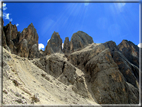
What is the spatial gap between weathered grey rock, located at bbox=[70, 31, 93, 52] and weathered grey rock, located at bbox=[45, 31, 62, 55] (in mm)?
9503

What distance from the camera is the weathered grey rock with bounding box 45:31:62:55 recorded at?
6847 centimetres

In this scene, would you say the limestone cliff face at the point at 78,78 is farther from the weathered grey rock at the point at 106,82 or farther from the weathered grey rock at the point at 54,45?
the weathered grey rock at the point at 54,45

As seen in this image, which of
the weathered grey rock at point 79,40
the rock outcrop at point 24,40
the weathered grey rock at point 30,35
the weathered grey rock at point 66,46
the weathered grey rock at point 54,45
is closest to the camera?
the rock outcrop at point 24,40

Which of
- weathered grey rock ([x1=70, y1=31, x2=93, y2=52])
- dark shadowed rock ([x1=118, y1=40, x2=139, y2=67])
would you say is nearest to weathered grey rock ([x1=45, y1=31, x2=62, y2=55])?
weathered grey rock ([x1=70, y1=31, x2=93, y2=52])

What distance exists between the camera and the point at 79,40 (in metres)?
68.6

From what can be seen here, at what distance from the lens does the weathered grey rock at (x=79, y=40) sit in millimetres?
67250

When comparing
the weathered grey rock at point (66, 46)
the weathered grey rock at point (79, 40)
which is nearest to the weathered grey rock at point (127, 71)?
the weathered grey rock at point (79, 40)

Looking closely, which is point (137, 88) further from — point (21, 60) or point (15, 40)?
point (15, 40)

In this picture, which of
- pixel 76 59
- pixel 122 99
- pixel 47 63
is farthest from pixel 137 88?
pixel 47 63

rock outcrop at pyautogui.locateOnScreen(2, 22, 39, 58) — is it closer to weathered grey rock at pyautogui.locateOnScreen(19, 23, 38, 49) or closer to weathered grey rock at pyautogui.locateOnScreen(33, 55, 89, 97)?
weathered grey rock at pyautogui.locateOnScreen(19, 23, 38, 49)

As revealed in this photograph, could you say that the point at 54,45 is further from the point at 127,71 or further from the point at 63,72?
the point at 127,71

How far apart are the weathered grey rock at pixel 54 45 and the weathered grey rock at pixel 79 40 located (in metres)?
9.50

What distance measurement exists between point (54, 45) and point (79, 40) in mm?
17437

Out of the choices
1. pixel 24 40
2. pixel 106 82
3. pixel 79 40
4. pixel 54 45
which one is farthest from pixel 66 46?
pixel 106 82
